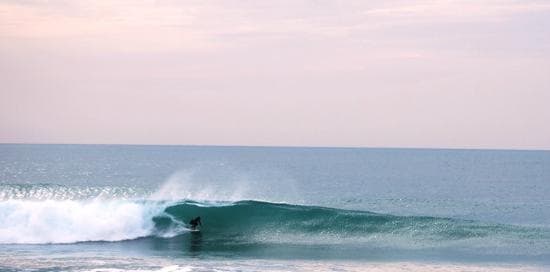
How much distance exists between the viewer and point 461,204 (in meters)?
41.5

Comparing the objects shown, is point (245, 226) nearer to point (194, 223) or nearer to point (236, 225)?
point (236, 225)

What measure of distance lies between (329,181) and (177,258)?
127 feet

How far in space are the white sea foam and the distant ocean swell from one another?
0.10 feet

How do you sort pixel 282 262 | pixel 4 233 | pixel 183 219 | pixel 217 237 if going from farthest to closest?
pixel 183 219 < pixel 217 237 < pixel 4 233 < pixel 282 262

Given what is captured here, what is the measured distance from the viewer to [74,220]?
27.1 m

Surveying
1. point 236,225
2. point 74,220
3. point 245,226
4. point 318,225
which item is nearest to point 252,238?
point 245,226

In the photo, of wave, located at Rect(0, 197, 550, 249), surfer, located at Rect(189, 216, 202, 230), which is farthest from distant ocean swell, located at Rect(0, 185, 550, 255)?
surfer, located at Rect(189, 216, 202, 230)

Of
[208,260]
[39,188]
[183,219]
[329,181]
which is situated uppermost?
[329,181]

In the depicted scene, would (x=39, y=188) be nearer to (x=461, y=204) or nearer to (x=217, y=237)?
(x=217, y=237)

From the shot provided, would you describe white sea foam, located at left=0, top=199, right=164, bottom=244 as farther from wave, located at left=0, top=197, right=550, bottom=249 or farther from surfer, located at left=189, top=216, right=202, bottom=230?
surfer, located at left=189, top=216, right=202, bottom=230

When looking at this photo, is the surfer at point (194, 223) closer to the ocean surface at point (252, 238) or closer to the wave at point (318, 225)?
the ocean surface at point (252, 238)

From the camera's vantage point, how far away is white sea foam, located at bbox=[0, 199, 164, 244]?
26.0 meters

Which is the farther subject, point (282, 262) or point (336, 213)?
point (336, 213)

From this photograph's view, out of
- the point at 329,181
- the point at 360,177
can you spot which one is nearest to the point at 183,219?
the point at 329,181
